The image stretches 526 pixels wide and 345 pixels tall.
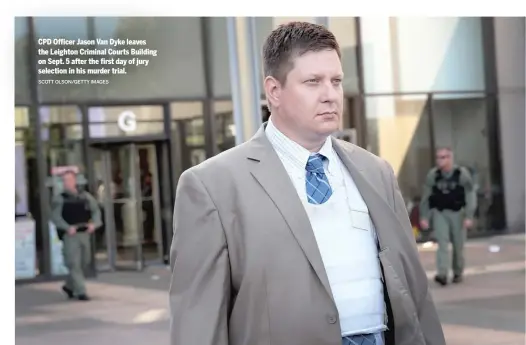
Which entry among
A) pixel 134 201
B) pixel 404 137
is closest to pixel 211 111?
pixel 134 201

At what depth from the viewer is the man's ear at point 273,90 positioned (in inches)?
80.0

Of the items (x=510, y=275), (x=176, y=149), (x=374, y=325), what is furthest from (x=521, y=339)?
(x=374, y=325)

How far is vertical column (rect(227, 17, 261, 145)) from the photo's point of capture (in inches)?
207

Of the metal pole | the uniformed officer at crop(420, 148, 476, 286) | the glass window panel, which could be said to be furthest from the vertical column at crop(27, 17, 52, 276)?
the uniformed officer at crop(420, 148, 476, 286)

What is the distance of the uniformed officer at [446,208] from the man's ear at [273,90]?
392cm

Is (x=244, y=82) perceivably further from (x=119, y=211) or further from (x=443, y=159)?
(x=443, y=159)

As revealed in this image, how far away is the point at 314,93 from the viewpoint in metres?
1.98

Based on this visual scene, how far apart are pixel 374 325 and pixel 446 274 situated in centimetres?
394

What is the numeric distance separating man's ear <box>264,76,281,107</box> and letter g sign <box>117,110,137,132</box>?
3.28 metres

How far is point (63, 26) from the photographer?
4832mm

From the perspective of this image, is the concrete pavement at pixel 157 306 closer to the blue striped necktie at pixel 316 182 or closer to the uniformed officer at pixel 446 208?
the uniformed officer at pixel 446 208

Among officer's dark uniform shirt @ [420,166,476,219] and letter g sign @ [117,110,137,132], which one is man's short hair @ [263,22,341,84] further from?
officer's dark uniform shirt @ [420,166,476,219]

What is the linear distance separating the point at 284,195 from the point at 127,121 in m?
3.46

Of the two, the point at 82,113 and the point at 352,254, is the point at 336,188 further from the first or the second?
the point at 82,113
